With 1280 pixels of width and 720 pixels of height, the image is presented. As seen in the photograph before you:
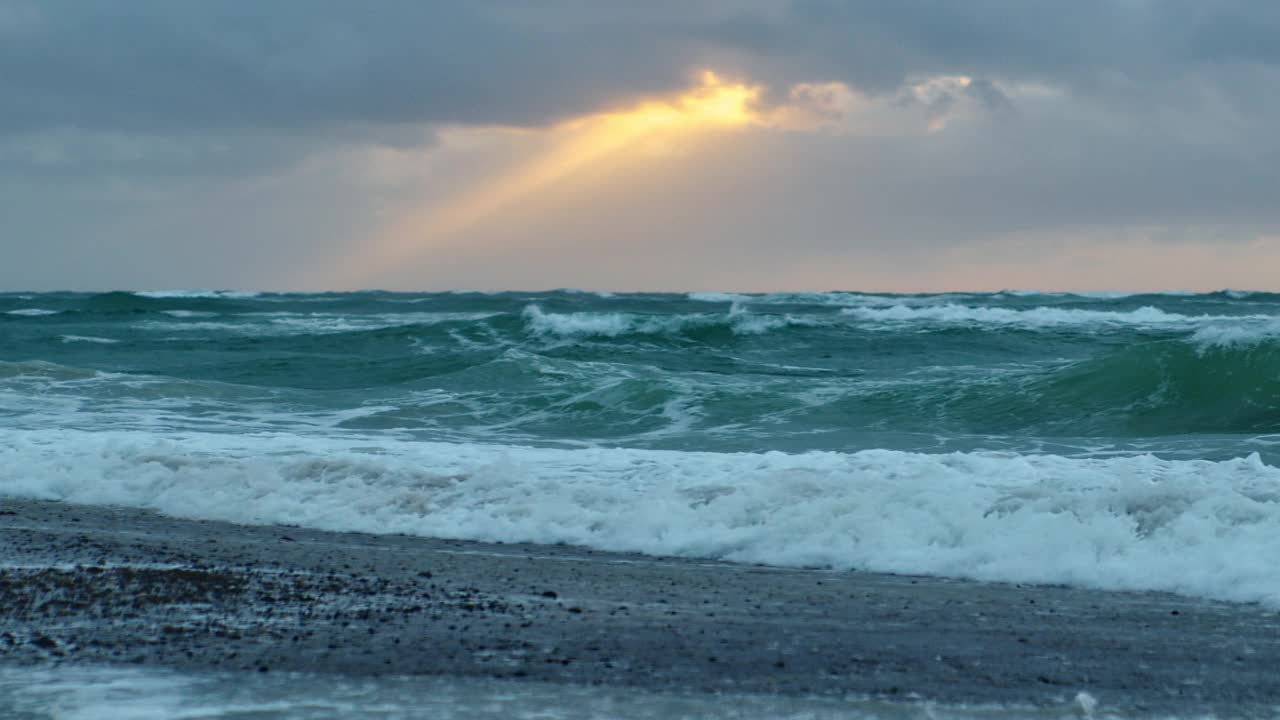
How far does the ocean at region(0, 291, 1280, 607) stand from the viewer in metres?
5.69

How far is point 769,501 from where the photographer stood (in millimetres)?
6344

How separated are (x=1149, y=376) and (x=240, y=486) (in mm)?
10512

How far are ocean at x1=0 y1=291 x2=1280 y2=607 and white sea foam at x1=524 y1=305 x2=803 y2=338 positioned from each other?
1.74 m

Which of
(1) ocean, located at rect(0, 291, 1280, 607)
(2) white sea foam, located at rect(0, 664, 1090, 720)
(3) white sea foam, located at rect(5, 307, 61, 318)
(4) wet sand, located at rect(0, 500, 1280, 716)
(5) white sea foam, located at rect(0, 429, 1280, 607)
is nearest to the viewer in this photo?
(2) white sea foam, located at rect(0, 664, 1090, 720)

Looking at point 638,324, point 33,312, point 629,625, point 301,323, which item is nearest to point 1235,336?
point 629,625

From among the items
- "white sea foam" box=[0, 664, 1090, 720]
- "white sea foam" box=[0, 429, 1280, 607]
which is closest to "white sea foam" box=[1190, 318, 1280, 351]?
"white sea foam" box=[0, 429, 1280, 607]

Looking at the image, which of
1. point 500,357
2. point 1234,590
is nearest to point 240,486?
point 1234,590

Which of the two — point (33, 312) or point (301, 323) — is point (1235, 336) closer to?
point (301, 323)

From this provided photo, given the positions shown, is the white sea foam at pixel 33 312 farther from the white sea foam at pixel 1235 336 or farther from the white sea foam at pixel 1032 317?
the white sea foam at pixel 1235 336

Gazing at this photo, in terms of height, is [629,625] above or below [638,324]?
below

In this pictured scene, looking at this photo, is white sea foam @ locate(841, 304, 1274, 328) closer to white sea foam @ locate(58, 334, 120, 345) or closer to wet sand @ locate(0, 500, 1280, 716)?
white sea foam @ locate(58, 334, 120, 345)

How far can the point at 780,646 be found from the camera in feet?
12.7

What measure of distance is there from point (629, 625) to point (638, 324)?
2364cm

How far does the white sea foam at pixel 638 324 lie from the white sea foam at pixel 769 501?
17.9 meters
